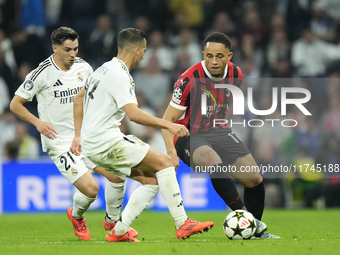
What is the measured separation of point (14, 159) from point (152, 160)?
671 centimetres

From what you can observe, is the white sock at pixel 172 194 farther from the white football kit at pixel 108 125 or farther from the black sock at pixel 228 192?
the black sock at pixel 228 192

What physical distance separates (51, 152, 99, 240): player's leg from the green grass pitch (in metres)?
0.18

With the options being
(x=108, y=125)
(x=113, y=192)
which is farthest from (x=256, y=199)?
(x=108, y=125)

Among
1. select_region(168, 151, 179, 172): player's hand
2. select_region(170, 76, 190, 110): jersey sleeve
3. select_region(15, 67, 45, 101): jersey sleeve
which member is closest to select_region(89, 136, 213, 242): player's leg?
select_region(168, 151, 179, 172): player's hand

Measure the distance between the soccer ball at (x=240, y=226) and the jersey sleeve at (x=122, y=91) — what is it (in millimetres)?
1593

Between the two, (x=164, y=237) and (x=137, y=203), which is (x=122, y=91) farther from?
(x=164, y=237)

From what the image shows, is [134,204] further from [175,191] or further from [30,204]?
[30,204]

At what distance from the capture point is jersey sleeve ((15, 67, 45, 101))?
6453mm

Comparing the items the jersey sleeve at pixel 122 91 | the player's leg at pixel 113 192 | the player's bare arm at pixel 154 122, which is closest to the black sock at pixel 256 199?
the player's leg at pixel 113 192

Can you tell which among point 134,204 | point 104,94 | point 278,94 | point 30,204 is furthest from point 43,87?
point 278,94

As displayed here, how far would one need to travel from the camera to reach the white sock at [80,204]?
255 inches

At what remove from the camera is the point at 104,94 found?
213 inches

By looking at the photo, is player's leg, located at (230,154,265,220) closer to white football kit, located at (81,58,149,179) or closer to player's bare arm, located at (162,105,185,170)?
player's bare arm, located at (162,105,185,170)

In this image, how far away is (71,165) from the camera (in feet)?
21.4
